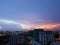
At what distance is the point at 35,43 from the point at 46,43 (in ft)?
2.09

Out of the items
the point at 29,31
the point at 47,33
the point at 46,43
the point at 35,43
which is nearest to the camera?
the point at 35,43

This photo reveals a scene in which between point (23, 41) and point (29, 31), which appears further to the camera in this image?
point (29, 31)

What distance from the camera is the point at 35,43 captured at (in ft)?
15.7

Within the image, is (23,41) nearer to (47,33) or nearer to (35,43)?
(35,43)

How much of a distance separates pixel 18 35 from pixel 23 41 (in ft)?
2.16

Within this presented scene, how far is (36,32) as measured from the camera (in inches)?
238

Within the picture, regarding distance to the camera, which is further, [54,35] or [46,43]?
[54,35]

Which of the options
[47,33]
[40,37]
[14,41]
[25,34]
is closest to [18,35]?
[25,34]

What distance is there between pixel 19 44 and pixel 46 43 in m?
1.23

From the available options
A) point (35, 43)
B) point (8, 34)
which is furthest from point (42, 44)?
point (8, 34)

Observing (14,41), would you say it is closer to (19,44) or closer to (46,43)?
(19,44)

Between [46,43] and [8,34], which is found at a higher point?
[8,34]

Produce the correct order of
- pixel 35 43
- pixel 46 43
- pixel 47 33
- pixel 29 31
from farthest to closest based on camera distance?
pixel 29 31, pixel 47 33, pixel 46 43, pixel 35 43

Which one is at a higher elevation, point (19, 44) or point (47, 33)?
point (47, 33)
